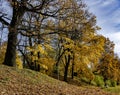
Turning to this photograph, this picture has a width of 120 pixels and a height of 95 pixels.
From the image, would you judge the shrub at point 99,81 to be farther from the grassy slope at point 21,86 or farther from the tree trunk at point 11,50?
the grassy slope at point 21,86

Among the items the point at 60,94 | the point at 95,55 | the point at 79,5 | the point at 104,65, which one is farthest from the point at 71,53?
the point at 60,94

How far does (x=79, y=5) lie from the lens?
27.4 m

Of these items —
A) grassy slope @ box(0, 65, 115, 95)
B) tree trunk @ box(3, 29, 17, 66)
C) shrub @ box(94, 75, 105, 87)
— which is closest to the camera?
grassy slope @ box(0, 65, 115, 95)

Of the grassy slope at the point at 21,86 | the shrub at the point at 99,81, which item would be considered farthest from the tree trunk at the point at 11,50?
the shrub at the point at 99,81

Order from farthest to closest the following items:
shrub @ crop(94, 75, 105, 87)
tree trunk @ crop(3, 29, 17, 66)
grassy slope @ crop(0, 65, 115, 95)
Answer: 1. shrub @ crop(94, 75, 105, 87)
2. tree trunk @ crop(3, 29, 17, 66)
3. grassy slope @ crop(0, 65, 115, 95)

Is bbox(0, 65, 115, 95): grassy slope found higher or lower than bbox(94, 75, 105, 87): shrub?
lower

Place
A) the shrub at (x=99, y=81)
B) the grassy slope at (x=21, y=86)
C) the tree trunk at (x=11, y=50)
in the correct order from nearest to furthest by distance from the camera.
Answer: the grassy slope at (x=21, y=86), the tree trunk at (x=11, y=50), the shrub at (x=99, y=81)

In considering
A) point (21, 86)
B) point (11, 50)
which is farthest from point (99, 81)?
point (21, 86)

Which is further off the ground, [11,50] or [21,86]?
[11,50]

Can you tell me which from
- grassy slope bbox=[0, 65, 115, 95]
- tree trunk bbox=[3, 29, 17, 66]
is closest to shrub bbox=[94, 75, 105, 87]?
tree trunk bbox=[3, 29, 17, 66]

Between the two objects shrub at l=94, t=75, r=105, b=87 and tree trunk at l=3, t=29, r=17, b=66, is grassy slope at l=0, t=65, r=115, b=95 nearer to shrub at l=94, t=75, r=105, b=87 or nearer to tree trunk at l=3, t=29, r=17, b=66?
tree trunk at l=3, t=29, r=17, b=66

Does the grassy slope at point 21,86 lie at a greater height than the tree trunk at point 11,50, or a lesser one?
lesser

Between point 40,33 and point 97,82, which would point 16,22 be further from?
point 97,82

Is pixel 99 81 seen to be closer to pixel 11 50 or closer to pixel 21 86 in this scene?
pixel 11 50
